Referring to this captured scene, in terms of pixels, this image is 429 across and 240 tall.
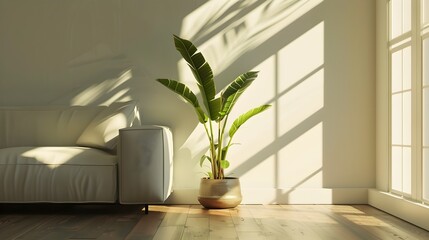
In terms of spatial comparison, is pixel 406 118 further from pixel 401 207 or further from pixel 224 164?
pixel 224 164

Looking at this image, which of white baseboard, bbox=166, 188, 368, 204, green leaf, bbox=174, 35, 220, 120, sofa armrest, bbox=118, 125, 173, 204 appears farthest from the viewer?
white baseboard, bbox=166, 188, 368, 204

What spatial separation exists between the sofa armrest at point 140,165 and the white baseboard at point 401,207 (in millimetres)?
1570

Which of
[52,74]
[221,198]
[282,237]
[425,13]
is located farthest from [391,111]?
[52,74]

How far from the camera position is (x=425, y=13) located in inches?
142

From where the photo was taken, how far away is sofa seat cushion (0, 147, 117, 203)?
3795mm

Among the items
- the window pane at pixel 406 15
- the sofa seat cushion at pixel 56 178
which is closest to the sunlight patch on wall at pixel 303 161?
the window pane at pixel 406 15

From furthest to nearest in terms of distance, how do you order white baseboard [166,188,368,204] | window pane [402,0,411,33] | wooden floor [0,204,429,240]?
white baseboard [166,188,368,204]
window pane [402,0,411,33]
wooden floor [0,204,429,240]

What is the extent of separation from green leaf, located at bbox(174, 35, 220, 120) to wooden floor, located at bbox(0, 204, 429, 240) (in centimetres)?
76

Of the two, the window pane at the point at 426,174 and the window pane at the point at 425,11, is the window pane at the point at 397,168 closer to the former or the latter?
the window pane at the point at 426,174

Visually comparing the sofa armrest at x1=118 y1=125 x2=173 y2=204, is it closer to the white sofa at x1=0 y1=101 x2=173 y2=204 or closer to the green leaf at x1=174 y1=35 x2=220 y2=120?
the white sofa at x1=0 y1=101 x2=173 y2=204

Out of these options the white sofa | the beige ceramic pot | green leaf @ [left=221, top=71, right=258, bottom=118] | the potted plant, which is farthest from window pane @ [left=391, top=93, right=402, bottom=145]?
the white sofa

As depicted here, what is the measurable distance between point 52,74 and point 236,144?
5.21 feet

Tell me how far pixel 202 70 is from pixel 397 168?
1.57m

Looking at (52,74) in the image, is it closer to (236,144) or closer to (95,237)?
(236,144)
